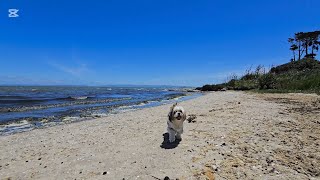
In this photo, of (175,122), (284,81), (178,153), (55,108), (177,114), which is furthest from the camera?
(284,81)

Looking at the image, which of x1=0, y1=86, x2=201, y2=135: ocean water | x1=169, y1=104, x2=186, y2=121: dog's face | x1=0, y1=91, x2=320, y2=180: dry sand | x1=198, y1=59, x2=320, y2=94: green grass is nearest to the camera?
x1=0, y1=91, x2=320, y2=180: dry sand

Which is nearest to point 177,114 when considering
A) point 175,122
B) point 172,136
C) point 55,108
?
point 175,122

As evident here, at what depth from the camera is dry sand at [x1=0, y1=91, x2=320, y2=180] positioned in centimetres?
538

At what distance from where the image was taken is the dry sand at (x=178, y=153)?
538 centimetres

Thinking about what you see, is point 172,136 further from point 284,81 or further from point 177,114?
point 284,81

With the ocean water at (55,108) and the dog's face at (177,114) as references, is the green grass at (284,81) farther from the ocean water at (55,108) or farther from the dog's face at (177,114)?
the dog's face at (177,114)

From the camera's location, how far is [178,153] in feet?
21.7

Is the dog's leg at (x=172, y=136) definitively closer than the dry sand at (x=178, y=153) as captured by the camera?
No

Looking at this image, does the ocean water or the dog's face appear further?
the ocean water

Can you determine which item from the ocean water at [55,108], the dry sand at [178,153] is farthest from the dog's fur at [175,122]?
the ocean water at [55,108]

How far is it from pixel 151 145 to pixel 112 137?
203 cm

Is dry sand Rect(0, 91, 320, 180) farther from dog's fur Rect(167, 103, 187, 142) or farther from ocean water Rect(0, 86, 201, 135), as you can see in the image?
ocean water Rect(0, 86, 201, 135)

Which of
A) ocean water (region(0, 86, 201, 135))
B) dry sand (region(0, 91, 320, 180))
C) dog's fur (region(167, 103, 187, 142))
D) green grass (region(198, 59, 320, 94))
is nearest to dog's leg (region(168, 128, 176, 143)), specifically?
dog's fur (region(167, 103, 187, 142))

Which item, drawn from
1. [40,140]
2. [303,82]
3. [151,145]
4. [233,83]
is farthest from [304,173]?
[233,83]
